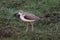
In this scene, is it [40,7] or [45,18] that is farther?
[40,7]

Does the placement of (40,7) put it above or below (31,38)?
above

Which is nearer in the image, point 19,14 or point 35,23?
point 19,14

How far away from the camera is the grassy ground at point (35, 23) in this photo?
7.86 meters

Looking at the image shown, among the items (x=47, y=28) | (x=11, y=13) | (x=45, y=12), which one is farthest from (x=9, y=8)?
(x=47, y=28)

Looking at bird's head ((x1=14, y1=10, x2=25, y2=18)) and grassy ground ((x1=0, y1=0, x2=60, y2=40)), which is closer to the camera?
grassy ground ((x1=0, y1=0, x2=60, y2=40))

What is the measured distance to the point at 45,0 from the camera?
10.1 metres

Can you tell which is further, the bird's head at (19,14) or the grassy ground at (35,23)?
the bird's head at (19,14)

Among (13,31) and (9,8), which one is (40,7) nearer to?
(9,8)

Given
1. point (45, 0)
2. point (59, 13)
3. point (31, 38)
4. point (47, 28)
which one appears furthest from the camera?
point (45, 0)

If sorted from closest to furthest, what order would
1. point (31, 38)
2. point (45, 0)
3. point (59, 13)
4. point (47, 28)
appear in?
point (31, 38) → point (47, 28) → point (59, 13) → point (45, 0)

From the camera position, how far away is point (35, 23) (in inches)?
334

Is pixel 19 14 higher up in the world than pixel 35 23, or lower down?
higher up

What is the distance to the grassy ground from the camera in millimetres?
7860

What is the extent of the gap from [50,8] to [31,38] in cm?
209
